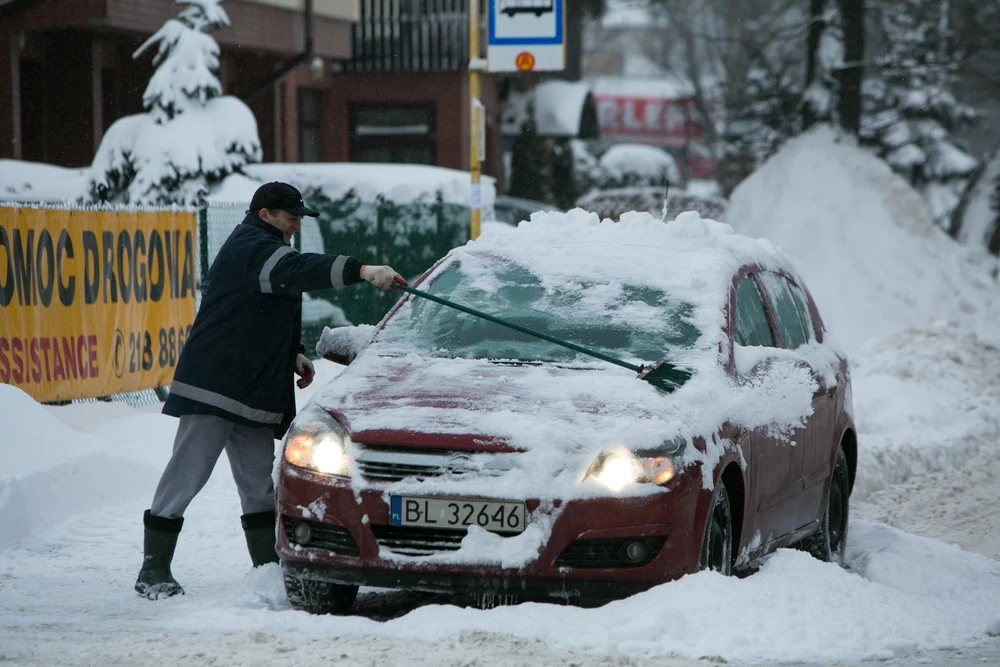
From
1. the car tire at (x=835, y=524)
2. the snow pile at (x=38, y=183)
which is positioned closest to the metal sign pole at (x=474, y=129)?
the snow pile at (x=38, y=183)

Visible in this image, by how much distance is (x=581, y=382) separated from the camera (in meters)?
6.18

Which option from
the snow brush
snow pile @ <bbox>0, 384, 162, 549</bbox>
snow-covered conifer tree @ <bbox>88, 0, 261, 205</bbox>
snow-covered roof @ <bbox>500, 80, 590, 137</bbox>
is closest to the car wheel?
the snow brush

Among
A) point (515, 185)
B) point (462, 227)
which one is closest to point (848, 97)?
point (462, 227)

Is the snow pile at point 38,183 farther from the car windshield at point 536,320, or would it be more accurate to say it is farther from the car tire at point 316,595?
the car tire at point 316,595

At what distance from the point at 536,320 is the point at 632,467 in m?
1.26

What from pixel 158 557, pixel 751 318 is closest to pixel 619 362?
pixel 751 318

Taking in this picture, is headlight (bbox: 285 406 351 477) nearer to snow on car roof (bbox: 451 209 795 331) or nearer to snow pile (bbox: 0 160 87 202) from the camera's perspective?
snow on car roof (bbox: 451 209 795 331)

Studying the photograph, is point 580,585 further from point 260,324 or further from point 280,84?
point 280,84

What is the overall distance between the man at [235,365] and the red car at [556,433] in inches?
14.0

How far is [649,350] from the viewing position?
6.58m

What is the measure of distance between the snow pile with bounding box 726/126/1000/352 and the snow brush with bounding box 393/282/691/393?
497 inches

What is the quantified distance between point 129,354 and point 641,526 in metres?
7.44

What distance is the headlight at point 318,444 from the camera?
585cm

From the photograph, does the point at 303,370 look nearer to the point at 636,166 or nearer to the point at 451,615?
the point at 451,615
